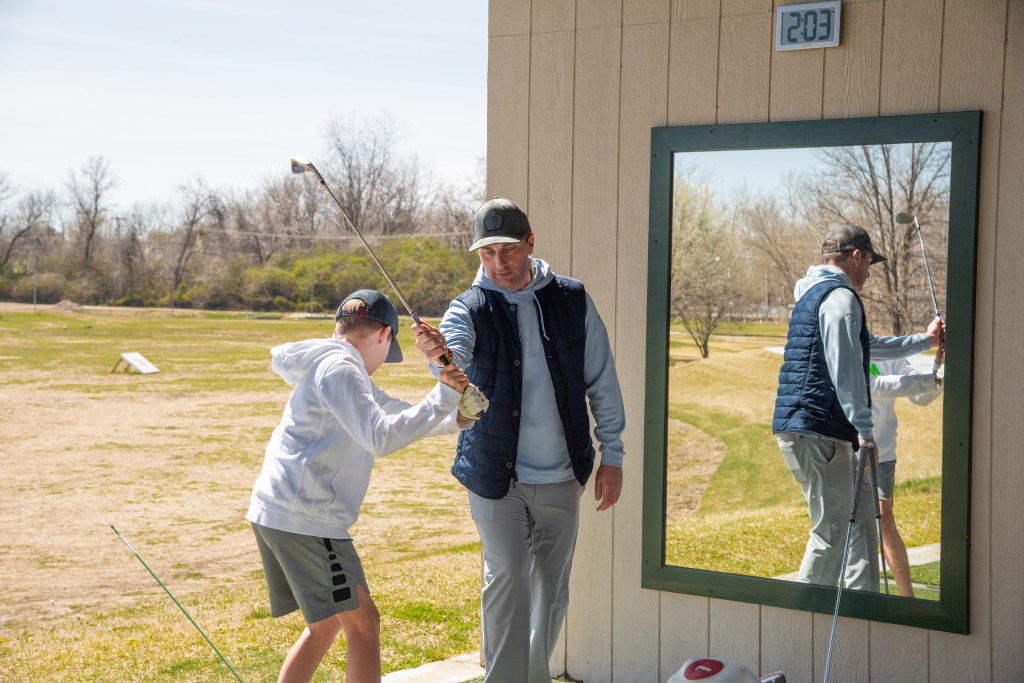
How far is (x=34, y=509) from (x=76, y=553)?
11.5ft

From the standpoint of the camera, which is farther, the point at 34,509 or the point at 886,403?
the point at 34,509

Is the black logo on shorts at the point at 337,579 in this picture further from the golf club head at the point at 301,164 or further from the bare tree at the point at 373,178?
the bare tree at the point at 373,178

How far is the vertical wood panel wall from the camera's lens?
3201mm

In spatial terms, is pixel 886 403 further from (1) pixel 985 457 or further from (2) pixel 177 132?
(2) pixel 177 132

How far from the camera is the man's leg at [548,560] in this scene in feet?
10.3

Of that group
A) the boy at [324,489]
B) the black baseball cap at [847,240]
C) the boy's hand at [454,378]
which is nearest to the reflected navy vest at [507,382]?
the boy at [324,489]

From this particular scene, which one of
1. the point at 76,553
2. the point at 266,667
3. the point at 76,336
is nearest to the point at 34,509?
the point at 76,553

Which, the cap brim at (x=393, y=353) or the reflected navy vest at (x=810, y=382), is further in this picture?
the reflected navy vest at (x=810, y=382)

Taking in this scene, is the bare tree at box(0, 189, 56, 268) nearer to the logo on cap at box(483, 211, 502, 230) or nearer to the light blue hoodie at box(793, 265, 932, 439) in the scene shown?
the logo on cap at box(483, 211, 502, 230)

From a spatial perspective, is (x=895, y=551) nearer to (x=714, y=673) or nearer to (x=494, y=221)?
(x=714, y=673)

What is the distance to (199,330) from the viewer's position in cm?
3139

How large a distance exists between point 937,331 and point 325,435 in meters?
1.81

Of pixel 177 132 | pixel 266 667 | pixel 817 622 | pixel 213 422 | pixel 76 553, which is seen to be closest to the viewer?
pixel 817 622

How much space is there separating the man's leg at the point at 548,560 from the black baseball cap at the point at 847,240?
1.11 m
